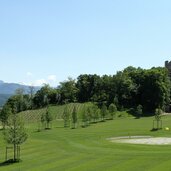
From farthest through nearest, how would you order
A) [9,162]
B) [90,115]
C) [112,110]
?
1. [112,110]
2. [90,115]
3. [9,162]

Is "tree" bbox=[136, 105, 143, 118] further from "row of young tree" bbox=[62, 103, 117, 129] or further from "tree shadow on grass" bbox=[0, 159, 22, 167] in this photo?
"tree shadow on grass" bbox=[0, 159, 22, 167]

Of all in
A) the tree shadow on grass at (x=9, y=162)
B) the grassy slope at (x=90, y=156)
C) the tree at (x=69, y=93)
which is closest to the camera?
the grassy slope at (x=90, y=156)

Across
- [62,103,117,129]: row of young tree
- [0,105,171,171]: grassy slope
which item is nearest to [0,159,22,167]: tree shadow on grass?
[0,105,171,171]: grassy slope

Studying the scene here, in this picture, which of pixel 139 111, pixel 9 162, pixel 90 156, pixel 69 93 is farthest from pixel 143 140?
pixel 69 93

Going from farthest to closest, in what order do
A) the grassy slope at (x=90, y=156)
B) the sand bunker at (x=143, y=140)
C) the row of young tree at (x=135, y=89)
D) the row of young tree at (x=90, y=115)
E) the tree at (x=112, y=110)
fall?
1. the row of young tree at (x=135, y=89)
2. the tree at (x=112, y=110)
3. the row of young tree at (x=90, y=115)
4. the sand bunker at (x=143, y=140)
5. the grassy slope at (x=90, y=156)

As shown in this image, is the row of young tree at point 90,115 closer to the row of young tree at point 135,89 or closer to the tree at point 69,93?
the row of young tree at point 135,89

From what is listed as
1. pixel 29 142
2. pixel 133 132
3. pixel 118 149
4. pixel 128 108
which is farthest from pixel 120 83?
pixel 118 149

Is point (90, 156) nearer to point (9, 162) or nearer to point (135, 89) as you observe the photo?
point (9, 162)

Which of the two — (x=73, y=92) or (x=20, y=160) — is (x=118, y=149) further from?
(x=73, y=92)

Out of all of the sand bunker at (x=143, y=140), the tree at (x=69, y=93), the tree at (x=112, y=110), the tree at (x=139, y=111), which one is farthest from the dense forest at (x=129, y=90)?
the sand bunker at (x=143, y=140)

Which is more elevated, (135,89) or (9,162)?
(135,89)

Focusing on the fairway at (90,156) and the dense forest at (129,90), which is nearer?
the fairway at (90,156)

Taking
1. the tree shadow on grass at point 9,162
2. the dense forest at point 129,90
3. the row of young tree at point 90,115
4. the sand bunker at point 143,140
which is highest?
the dense forest at point 129,90

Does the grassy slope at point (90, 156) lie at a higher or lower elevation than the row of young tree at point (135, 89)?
lower
